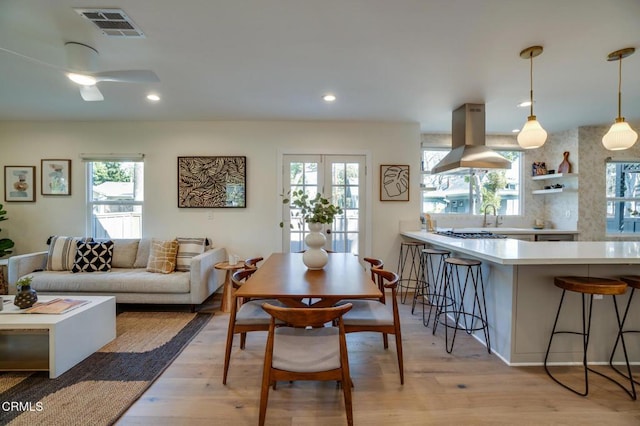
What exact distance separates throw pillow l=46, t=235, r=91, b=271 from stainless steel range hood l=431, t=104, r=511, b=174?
4755mm

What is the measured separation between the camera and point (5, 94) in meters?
3.18

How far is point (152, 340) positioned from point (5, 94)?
314 cm

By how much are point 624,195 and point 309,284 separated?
18.0ft

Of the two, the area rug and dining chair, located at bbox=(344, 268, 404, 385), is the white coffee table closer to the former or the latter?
the area rug

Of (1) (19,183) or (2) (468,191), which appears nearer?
(1) (19,183)

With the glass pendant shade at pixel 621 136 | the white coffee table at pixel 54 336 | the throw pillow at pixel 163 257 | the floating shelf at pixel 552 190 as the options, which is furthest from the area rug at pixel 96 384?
the floating shelf at pixel 552 190

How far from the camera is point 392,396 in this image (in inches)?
74.9

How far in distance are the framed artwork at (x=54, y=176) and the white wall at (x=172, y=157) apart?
→ 0.28ft

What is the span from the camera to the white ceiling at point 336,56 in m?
1.82

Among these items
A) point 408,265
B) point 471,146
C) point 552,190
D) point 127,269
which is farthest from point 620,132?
point 127,269

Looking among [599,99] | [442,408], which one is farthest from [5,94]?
[599,99]

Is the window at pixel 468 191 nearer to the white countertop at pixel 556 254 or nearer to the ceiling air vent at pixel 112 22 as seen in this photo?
the white countertop at pixel 556 254

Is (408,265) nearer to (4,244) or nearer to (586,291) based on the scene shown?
(586,291)

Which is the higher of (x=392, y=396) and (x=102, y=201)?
(x=102, y=201)
